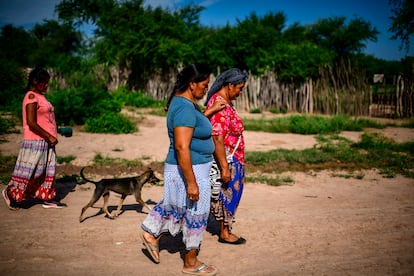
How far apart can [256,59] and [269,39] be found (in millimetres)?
2040

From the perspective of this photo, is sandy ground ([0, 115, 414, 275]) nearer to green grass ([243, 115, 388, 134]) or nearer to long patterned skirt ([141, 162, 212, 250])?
long patterned skirt ([141, 162, 212, 250])

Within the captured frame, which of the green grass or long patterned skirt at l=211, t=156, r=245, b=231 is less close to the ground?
the green grass

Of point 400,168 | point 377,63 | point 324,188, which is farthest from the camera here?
point 377,63

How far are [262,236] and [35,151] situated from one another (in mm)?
3012

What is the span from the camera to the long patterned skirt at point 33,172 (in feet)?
14.5

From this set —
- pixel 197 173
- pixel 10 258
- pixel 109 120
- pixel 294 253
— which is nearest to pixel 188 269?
pixel 197 173

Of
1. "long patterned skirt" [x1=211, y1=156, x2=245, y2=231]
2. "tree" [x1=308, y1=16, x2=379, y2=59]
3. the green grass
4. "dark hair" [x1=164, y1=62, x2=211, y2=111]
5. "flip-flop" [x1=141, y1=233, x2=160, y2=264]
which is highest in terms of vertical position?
"tree" [x1=308, y1=16, x2=379, y2=59]

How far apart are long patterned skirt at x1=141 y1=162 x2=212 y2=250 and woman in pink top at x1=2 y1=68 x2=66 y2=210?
2227 mm

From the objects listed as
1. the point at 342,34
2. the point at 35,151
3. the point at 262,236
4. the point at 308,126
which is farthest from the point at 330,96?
the point at 342,34

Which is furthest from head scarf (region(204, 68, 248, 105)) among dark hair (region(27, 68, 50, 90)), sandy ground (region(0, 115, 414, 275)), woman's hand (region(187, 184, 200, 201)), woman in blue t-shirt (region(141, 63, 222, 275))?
dark hair (region(27, 68, 50, 90))

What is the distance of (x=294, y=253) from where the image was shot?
339 centimetres

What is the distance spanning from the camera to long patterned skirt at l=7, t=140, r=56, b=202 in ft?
14.5

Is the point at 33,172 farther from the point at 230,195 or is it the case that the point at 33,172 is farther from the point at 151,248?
the point at 230,195

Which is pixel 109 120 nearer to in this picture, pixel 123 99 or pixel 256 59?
pixel 123 99
